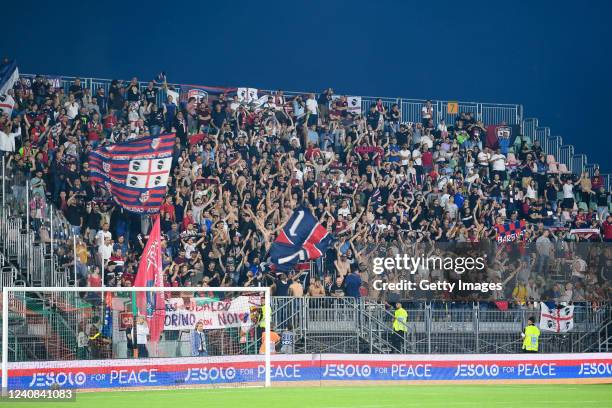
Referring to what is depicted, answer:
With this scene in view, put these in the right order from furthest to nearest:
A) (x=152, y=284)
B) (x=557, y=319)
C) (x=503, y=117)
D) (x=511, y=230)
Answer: (x=503, y=117), (x=511, y=230), (x=557, y=319), (x=152, y=284)

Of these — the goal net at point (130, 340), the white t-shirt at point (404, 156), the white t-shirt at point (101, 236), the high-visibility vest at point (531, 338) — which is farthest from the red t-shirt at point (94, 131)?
the high-visibility vest at point (531, 338)

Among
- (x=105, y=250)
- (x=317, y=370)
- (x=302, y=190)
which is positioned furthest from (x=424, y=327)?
(x=105, y=250)

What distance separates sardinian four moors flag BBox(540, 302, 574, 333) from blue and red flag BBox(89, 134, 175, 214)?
32.2 ft

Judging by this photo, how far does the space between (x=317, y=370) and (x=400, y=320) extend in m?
2.84

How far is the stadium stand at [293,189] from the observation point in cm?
2706

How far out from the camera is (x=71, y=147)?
29.2 m

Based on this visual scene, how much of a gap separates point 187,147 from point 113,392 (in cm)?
1135

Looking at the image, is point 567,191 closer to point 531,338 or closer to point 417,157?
point 417,157

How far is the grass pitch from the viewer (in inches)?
690

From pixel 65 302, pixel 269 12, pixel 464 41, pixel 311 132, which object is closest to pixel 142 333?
pixel 65 302

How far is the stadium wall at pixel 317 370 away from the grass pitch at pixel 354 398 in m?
0.99

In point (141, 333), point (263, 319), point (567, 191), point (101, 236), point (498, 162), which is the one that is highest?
point (498, 162)

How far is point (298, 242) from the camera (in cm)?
2800

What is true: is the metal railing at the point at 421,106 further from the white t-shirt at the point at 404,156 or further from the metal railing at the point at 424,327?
the metal railing at the point at 424,327
